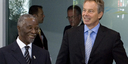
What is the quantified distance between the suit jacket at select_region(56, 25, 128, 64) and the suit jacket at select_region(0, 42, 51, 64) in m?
0.67

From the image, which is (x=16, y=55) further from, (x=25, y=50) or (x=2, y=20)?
(x=2, y=20)

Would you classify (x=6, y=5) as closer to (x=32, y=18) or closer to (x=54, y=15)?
(x=54, y=15)

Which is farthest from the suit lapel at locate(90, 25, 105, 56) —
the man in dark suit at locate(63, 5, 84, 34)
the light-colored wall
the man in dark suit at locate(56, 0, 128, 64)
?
the light-colored wall

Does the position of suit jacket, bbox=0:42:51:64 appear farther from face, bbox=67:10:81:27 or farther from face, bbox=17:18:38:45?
face, bbox=67:10:81:27

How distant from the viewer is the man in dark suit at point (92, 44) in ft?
10.8

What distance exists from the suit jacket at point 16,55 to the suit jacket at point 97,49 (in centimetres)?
67

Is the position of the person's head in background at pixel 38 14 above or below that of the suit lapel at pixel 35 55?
above

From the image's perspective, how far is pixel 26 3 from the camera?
577cm

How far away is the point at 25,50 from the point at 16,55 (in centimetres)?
12

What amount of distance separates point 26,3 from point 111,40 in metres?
2.92

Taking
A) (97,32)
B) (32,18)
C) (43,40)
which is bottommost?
(43,40)

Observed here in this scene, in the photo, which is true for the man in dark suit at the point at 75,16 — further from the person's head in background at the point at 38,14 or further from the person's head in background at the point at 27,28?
the person's head in background at the point at 27,28

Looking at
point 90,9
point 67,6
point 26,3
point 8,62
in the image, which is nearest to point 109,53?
point 90,9

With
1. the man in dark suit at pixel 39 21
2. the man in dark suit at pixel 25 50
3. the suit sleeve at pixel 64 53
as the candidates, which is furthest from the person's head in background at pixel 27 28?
the man in dark suit at pixel 39 21
